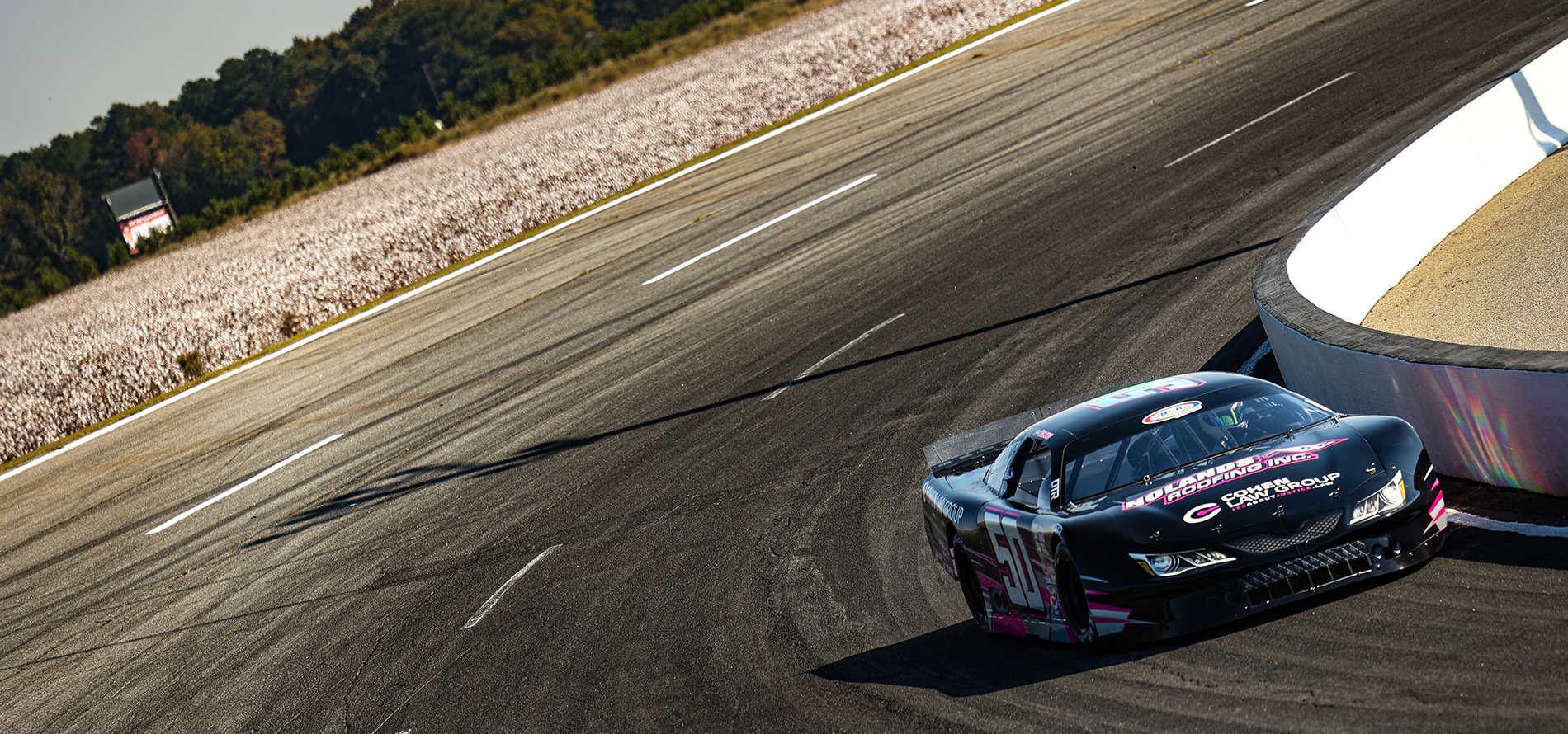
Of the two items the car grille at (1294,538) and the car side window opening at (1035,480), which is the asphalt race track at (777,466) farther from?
the car side window opening at (1035,480)

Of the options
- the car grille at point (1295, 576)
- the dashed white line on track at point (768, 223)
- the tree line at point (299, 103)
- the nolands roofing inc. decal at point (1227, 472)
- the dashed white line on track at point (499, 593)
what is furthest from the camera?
the tree line at point (299, 103)

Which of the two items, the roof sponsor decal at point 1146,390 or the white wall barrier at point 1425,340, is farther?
the roof sponsor decal at point 1146,390

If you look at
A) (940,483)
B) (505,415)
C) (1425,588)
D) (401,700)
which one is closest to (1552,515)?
(1425,588)

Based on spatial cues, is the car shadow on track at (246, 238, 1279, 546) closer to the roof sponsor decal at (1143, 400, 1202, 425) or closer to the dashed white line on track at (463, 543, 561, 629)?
the dashed white line on track at (463, 543, 561, 629)

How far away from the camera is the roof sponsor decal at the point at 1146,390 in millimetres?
7609

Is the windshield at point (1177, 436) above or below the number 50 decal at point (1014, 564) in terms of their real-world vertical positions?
above

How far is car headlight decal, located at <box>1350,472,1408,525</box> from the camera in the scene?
6.20m

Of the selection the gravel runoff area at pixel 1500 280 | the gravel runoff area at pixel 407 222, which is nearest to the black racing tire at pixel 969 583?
the gravel runoff area at pixel 1500 280

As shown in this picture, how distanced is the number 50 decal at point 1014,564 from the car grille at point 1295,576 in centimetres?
131

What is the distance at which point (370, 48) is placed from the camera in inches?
4993

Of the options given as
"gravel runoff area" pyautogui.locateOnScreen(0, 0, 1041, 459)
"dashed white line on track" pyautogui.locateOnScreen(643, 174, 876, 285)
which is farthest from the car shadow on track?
"gravel runoff area" pyautogui.locateOnScreen(0, 0, 1041, 459)

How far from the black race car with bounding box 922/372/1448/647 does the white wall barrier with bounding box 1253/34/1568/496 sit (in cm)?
80

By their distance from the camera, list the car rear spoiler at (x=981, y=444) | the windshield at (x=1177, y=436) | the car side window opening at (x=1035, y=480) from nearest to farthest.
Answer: the windshield at (x=1177, y=436), the car side window opening at (x=1035, y=480), the car rear spoiler at (x=981, y=444)

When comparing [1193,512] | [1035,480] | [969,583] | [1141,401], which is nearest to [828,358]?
[969,583]
